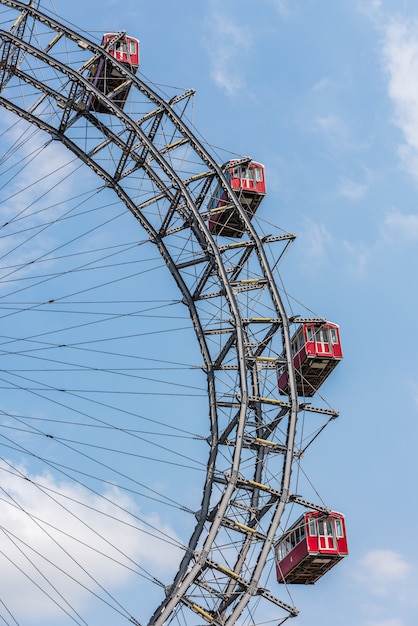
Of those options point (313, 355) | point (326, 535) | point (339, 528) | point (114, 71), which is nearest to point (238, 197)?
point (114, 71)

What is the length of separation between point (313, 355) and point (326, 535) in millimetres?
6554

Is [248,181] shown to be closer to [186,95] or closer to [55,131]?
[186,95]

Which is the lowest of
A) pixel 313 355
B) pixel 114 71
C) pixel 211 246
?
pixel 313 355

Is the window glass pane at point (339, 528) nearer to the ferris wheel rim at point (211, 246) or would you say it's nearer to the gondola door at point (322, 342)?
the ferris wheel rim at point (211, 246)

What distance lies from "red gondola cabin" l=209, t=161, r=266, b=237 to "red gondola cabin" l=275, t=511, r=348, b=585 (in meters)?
11.0

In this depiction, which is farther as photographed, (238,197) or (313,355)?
(238,197)

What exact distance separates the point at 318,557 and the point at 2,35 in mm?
21162

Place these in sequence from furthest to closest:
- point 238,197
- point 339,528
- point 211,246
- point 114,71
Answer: point 238,197
point 114,71
point 339,528
point 211,246

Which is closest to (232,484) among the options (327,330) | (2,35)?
(327,330)

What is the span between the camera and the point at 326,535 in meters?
36.2

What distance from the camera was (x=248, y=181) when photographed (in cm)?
3950

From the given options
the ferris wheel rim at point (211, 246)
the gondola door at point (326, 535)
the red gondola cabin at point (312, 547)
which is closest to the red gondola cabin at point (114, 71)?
the ferris wheel rim at point (211, 246)

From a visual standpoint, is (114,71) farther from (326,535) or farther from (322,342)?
(326,535)

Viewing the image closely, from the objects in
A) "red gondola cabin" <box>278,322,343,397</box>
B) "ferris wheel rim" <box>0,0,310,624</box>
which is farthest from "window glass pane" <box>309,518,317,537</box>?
"red gondola cabin" <box>278,322,343,397</box>
